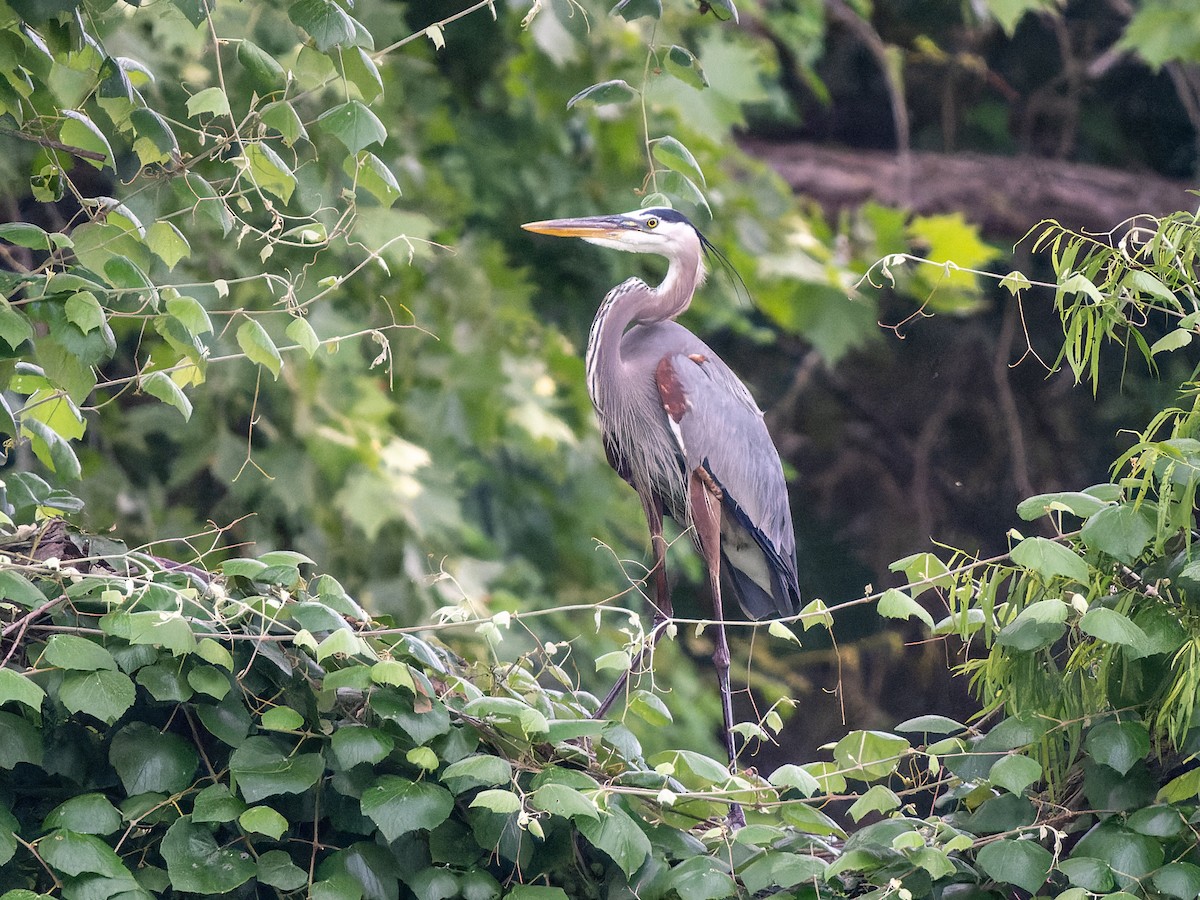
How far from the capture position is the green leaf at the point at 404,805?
138cm

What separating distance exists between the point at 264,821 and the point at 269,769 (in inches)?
2.5

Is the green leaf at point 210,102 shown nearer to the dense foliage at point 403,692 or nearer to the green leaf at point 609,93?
the dense foliage at point 403,692

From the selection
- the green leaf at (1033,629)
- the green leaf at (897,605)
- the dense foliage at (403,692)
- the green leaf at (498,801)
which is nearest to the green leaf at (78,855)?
the dense foliage at (403,692)

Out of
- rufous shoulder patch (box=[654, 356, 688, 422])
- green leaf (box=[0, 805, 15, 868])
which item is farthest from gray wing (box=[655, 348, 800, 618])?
green leaf (box=[0, 805, 15, 868])

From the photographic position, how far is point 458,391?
121 inches

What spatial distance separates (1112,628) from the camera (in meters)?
1.34

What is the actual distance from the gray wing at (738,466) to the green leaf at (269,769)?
0.59m

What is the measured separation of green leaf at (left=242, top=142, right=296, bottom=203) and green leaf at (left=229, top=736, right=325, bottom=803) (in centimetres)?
60

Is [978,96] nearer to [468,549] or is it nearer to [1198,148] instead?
[1198,148]

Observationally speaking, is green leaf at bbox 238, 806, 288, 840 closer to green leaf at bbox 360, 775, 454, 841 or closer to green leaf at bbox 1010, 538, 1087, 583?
green leaf at bbox 360, 775, 454, 841

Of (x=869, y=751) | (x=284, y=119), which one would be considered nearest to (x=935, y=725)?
(x=869, y=751)

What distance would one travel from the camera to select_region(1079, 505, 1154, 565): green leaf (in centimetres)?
137

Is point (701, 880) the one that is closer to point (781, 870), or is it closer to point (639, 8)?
point (781, 870)

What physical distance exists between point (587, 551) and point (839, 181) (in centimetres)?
151
